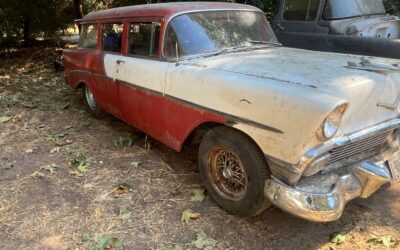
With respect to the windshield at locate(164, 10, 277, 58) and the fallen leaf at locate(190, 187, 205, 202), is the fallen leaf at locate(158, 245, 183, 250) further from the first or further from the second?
the windshield at locate(164, 10, 277, 58)

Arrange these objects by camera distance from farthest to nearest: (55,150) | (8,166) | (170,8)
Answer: (55,150) < (8,166) < (170,8)

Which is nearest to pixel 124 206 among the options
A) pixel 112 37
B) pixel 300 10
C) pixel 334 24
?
pixel 112 37

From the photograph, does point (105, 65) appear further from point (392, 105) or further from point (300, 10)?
point (392, 105)

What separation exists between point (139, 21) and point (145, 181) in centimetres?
176

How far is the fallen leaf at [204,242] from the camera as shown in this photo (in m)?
3.25

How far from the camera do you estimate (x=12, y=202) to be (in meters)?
3.96

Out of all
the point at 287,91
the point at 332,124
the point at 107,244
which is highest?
the point at 287,91

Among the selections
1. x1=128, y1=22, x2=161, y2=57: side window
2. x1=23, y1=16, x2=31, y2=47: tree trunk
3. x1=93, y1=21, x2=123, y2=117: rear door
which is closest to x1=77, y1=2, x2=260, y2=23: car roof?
x1=128, y1=22, x2=161, y2=57: side window

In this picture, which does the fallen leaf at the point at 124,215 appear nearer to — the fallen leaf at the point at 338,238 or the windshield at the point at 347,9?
the fallen leaf at the point at 338,238

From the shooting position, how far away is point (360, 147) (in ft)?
10.6

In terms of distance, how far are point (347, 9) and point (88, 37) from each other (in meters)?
3.86

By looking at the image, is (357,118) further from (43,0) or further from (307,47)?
(43,0)

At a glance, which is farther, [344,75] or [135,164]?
[135,164]

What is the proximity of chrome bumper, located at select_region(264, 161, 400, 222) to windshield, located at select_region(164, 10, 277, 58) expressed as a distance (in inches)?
65.5
